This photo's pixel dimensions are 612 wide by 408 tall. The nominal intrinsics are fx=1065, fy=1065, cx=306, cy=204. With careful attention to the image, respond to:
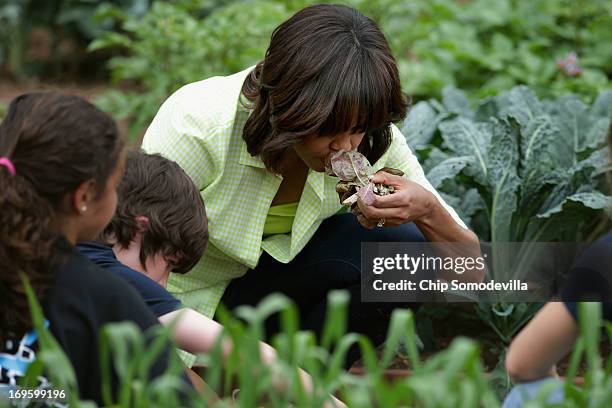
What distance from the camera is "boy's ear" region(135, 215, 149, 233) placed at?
2580mm

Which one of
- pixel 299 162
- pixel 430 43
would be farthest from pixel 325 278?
pixel 430 43

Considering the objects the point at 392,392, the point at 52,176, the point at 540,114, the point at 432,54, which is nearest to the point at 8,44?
the point at 432,54

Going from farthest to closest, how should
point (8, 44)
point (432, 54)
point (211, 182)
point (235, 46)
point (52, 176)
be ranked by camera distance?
point (8, 44)
point (432, 54)
point (235, 46)
point (211, 182)
point (52, 176)

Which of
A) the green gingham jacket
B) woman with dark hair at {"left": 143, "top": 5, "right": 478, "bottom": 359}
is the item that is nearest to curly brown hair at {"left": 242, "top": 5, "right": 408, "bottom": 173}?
woman with dark hair at {"left": 143, "top": 5, "right": 478, "bottom": 359}

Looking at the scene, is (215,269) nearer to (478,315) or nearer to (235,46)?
(478,315)

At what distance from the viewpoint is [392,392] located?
1.50 metres

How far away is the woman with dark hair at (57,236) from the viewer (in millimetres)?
1933

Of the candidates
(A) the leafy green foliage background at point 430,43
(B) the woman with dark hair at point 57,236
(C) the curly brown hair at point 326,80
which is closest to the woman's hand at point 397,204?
(C) the curly brown hair at point 326,80

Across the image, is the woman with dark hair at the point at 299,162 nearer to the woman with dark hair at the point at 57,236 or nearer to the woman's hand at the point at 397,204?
the woman's hand at the point at 397,204

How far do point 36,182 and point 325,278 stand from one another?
1318mm

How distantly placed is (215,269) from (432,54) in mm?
2859

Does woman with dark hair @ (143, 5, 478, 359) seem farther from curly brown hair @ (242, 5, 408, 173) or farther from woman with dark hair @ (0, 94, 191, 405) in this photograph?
woman with dark hair @ (0, 94, 191, 405)

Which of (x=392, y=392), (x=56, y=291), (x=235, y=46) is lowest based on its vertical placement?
(x=392, y=392)

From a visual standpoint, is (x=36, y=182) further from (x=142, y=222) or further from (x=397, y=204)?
(x=397, y=204)
